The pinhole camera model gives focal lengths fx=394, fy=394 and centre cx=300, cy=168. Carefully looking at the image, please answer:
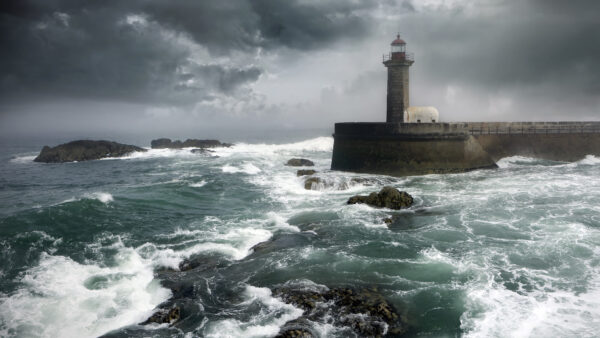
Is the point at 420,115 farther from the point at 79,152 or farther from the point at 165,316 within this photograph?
the point at 79,152

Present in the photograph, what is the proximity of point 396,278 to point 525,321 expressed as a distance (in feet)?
7.42

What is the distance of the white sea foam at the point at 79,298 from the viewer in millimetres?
6445

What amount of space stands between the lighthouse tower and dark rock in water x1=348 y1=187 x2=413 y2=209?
9.91 meters

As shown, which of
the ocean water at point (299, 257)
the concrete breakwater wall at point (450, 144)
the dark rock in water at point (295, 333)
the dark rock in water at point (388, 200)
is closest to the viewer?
the dark rock in water at point (295, 333)

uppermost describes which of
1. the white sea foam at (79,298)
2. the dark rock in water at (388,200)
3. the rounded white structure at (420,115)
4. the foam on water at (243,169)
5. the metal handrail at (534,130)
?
the rounded white structure at (420,115)

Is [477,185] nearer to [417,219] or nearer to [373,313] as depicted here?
[417,219]

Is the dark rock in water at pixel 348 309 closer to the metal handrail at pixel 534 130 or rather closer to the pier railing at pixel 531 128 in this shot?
the pier railing at pixel 531 128

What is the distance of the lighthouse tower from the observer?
22.3 metres

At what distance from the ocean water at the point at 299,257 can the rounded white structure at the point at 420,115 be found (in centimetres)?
631

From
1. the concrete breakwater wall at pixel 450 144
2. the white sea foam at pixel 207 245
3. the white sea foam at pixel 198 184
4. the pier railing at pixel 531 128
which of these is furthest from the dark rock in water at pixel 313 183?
the pier railing at pixel 531 128

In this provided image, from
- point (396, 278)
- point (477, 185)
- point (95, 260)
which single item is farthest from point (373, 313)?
point (477, 185)

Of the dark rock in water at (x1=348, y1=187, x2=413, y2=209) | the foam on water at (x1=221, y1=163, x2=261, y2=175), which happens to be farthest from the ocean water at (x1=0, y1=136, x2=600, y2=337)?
the foam on water at (x1=221, y1=163, x2=261, y2=175)

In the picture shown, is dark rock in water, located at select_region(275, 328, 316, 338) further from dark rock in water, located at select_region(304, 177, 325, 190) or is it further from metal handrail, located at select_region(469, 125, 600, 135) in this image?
metal handrail, located at select_region(469, 125, 600, 135)

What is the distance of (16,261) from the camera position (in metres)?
9.05
